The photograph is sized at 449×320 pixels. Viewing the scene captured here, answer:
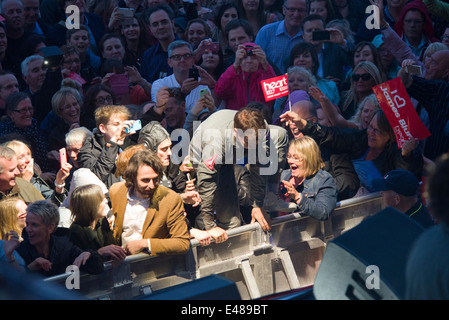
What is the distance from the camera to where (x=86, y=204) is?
457 cm

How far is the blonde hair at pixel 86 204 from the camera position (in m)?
4.57

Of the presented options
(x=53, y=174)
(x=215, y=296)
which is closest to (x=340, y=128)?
(x=53, y=174)

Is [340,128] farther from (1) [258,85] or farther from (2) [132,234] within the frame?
(2) [132,234]

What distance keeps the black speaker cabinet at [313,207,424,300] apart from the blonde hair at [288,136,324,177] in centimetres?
235

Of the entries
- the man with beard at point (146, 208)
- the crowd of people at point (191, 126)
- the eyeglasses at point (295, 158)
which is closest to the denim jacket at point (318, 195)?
the crowd of people at point (191, 126)

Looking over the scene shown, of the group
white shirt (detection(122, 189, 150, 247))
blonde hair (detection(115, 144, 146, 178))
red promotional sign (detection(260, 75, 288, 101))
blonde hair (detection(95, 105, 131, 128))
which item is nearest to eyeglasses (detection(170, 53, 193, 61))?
red promotional sign (detection(260, 75, 288, 101))

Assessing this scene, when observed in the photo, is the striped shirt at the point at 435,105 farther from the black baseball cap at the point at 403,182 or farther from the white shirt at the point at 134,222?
the white shirt at the point at 134,222

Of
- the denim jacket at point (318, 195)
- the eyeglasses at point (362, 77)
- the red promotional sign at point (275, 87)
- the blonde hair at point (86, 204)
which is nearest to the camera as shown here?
the blonde hair at point (86, 204)

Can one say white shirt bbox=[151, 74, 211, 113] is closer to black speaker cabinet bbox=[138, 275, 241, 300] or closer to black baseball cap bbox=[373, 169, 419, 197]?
black baseball cap bbox=[373, 169, 419, 197]

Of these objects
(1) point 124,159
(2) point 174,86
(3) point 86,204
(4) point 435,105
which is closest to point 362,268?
(3) point 86,204

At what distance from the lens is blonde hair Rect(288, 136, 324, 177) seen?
17.4 ft

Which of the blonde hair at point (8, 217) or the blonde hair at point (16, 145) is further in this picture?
the blonde hair at point (16, 145)

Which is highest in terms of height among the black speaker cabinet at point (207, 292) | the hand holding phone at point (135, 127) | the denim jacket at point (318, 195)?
the hand holding phone at point (135, 127)

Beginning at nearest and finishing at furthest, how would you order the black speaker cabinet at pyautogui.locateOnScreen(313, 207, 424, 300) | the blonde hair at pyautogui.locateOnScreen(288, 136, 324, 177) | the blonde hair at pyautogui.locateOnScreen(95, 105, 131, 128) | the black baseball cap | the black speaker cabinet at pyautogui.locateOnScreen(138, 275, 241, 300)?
the black speaker cabinet at pyautogui.locateOnScreen(138, 275, 241, 300) < the black speaker cabinet at pyautogui.locateOnScreen(313, 207, 424, 300) < the black baseball cap < the blonde hair at pyautogui.locateOnScreen(288, 136, 324, 177) < the blonde hair at pyautogui.locateOnScreen(95, 105, 131, 128)
